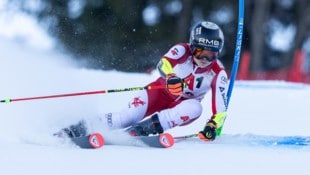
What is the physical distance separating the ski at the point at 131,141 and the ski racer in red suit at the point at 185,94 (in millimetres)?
364

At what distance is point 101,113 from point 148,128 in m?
0.50

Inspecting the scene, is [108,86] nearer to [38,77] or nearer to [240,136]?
[38,77]

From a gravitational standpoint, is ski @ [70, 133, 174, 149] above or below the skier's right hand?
below

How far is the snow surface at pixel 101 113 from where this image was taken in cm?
514

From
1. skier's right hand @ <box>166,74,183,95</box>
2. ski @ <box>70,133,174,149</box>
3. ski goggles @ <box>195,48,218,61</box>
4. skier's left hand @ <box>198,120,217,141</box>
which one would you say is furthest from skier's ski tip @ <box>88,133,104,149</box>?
ski goggles @ <box>195,48,218,61</box>

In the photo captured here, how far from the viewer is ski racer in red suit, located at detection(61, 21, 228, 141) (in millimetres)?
6766

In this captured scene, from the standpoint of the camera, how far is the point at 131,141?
651 cm

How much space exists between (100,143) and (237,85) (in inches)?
279

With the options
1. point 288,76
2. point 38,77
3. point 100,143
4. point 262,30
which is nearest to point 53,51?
point 38,77

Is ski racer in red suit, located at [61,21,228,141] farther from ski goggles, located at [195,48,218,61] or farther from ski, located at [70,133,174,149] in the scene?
ski, located at [70,133,174,149]

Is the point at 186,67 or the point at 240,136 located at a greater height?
the point at 186,67

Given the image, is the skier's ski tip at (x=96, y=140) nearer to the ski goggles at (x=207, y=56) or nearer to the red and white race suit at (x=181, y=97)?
the red and white race suit at (x=181, y=97)

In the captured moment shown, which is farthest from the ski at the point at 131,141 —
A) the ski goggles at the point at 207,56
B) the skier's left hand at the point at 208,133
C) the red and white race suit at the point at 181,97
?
the ski goggles at the point at 207,56

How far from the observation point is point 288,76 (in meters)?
17.1
